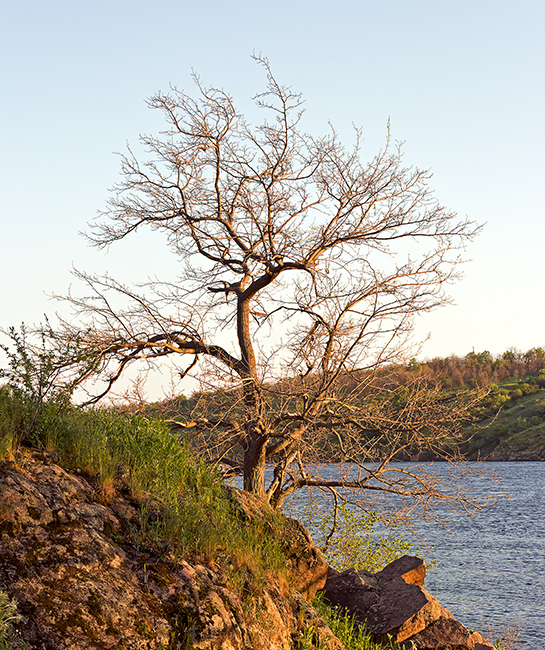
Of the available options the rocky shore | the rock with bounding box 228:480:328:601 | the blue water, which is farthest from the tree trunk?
the rocky shore

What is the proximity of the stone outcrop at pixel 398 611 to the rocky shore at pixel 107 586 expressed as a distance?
6.52 ft

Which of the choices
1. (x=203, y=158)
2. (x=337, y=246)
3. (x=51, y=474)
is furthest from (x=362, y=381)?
(x=51, y=474)

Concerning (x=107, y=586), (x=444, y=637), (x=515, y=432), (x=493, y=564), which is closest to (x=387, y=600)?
(x=444, y=637)

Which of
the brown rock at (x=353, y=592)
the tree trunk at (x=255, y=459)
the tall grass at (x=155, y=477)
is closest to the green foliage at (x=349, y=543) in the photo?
the tree trunk at (x=255, y=459)

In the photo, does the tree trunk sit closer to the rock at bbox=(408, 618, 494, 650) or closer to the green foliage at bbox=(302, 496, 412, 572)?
the green foliage at bbox=(302, 496, 412, 572)

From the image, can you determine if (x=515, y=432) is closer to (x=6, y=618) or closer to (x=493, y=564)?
(x=493, y=564)

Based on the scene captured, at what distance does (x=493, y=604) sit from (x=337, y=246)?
12059mm

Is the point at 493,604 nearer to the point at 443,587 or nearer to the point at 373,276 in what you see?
the point at 443,587

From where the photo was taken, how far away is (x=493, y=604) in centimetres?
1655

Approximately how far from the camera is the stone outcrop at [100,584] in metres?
3.82

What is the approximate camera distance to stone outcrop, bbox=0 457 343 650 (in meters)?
3.82

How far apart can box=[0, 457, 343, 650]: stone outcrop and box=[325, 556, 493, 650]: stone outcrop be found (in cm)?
290

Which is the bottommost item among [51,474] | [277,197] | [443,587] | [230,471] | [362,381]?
[443,587]

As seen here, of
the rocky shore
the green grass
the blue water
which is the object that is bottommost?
the blue water
